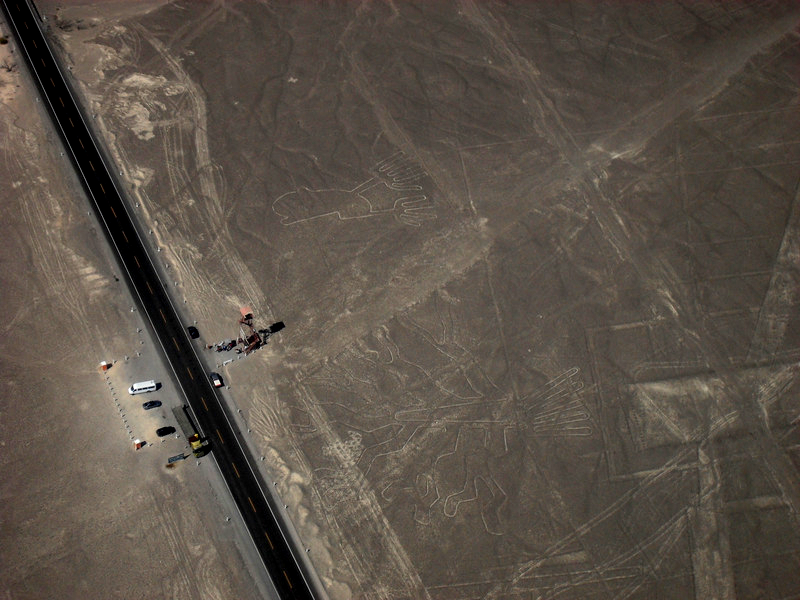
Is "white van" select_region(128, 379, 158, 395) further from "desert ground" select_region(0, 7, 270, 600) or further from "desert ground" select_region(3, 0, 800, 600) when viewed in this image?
"desert ground" select_region(3, 0, 800, 600)

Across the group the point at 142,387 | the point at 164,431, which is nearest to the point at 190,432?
the point at 164,431

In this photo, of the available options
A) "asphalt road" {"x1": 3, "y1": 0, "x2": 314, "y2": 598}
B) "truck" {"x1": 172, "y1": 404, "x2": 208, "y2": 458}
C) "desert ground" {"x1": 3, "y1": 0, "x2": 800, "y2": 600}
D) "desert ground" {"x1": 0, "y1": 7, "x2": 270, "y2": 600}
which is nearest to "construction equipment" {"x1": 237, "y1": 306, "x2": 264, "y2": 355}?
"desert ground" {"x1": 3, "y1": 0, "x2": 800, "y2": 600}

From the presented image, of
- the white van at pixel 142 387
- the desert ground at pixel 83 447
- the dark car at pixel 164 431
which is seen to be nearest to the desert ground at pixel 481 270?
the desert ground at pixel 83 447

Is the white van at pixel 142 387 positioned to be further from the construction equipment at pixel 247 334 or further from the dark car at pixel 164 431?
the construction equipment at pixel 247 334

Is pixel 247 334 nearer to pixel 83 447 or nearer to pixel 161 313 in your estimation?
pixel 161 313

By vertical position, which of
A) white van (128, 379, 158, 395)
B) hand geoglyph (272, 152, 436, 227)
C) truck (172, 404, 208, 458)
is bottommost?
truck (172, 404, 208, 458)

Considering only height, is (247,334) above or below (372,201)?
below
